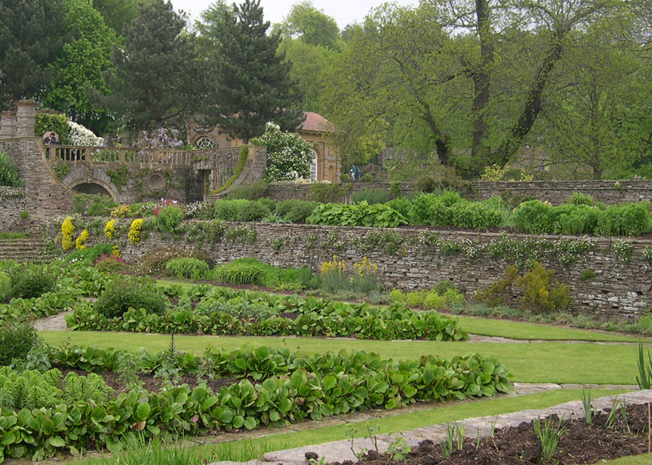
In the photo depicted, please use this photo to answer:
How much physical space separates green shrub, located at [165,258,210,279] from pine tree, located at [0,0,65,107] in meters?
22.2

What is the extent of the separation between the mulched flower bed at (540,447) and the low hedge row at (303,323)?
5726 mm

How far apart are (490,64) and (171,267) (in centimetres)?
1328

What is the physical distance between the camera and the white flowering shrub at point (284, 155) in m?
29.5

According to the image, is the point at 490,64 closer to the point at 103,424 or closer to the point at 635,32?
the point at 635,32

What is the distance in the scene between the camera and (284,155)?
29.9 m

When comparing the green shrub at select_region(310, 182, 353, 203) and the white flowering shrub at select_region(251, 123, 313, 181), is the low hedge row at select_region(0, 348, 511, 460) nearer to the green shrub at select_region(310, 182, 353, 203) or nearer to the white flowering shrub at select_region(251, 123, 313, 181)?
the green shrub at select_region(310, 182, 353, 203)

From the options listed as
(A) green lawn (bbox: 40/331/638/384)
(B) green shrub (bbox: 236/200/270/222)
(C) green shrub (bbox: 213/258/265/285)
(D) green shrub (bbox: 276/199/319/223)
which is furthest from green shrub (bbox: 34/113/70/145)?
(A) green lawn (bbox: 40/331/638/384)

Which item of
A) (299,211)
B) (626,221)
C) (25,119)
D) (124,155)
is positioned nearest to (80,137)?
(25,119)

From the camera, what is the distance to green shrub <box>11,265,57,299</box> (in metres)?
14.6

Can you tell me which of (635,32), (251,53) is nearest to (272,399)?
(635,32)

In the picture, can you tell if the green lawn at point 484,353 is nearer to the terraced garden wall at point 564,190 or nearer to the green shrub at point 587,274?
the green shrub at point 587,274

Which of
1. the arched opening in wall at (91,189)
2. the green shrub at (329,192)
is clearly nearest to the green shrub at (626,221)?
the green shrub at (329,192)

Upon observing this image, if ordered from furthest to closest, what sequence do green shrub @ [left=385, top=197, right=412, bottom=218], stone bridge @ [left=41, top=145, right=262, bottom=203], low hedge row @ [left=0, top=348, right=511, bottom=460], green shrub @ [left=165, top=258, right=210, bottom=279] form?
stone bridge @ [left=41, top=145, right=262, bottom=203], green shrub @ [left=165, top=258, right=210, bottom=279], green shrub @ [left=385, top=197, right=412, bottom=218], low hedge row @ [left=0, top=348, right=511, bottom=460]

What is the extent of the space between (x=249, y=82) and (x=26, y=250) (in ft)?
44.5
